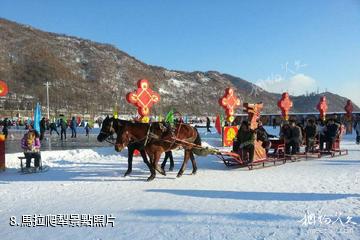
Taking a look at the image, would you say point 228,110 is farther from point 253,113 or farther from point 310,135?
point 253,113

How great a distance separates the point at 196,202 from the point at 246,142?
481 centimetres

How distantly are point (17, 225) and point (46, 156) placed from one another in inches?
365

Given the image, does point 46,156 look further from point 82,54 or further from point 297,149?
point 82,54

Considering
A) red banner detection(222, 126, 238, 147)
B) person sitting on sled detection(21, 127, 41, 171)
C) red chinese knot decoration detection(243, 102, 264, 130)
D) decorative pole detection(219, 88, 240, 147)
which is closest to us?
person sitting on sled detection(21, 127, 41, 171)

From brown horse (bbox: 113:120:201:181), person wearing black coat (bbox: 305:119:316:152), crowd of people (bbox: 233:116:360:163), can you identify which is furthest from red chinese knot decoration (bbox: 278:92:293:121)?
brown horse (bbox: 113:120:201:181)

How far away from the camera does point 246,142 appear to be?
11.9 m

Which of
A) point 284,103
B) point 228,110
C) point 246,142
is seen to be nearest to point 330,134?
point 246,142

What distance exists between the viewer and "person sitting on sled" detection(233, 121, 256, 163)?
11902 millimetres

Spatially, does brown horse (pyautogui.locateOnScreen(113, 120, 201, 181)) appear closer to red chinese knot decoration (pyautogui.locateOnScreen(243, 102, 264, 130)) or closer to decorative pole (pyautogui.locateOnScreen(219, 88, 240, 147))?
red chinese knot decoration (pyautogui.locateOnScreen(243, 102, 264, 130))

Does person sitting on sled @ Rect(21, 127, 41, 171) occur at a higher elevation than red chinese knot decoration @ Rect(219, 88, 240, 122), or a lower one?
lower

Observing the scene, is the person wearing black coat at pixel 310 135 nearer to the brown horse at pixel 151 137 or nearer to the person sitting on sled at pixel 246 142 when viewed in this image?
the person sitting on sled at pixel 246 142

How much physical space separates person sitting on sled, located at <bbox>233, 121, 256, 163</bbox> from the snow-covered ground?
0.59 meters

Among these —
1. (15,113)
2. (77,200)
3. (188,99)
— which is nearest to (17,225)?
(77,200)

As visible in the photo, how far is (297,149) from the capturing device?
1426cm
